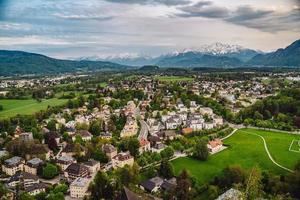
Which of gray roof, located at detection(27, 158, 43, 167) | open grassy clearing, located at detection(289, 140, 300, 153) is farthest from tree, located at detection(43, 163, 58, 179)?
open grassy clearing, located at detection(289, 140, 300, 153)

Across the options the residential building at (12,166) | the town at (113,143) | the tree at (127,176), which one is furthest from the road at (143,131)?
the tree at (127,176)

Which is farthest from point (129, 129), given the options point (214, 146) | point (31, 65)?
point (31, 65)

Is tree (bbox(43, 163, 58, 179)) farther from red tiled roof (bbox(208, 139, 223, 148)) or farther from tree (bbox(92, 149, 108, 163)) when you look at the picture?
red tiled roof (bbox(208, 139, 223, 148))

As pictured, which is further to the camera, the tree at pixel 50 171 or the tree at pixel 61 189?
the tree at pixel 50 171

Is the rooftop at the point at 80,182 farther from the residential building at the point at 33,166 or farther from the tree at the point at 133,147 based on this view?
the tree at the point at 133,147

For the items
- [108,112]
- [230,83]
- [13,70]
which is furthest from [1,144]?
[13,70]

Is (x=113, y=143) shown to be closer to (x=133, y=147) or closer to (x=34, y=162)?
(x=133, y=147)

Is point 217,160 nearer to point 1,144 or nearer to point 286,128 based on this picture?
point 286,128
